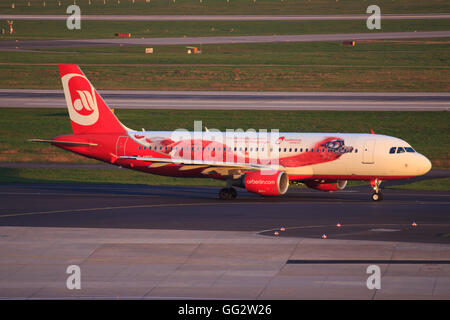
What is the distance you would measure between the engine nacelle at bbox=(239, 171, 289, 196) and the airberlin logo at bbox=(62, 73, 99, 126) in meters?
11.5

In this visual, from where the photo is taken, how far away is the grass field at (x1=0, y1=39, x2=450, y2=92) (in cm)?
9694

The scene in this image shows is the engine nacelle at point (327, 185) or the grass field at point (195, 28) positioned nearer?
the engine nacelle at point (327, 185)

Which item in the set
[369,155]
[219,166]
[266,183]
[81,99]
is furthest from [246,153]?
[81,99]

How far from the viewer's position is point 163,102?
278ft

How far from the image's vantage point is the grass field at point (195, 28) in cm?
14450

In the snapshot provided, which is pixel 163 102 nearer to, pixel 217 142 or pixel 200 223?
pixel 217 142

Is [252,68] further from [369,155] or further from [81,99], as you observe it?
[369,155]

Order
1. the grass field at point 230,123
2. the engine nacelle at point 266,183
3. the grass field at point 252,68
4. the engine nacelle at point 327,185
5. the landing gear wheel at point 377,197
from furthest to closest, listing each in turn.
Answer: the grass field at point 252,68 < the grass field at point 230,123 < the engine nacelle at point 327,185 < the landing gear wheel at point 377,197 < the engine nacelle at point 266,183

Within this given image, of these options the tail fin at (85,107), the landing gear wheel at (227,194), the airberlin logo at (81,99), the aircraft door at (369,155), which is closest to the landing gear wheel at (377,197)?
the aircraft door at (369,155)

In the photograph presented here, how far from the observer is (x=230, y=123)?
74.2 metres

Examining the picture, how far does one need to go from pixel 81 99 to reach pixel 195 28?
331ft

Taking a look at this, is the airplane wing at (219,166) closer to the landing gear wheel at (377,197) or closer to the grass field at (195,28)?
the landing gear wheel at (377,197)
